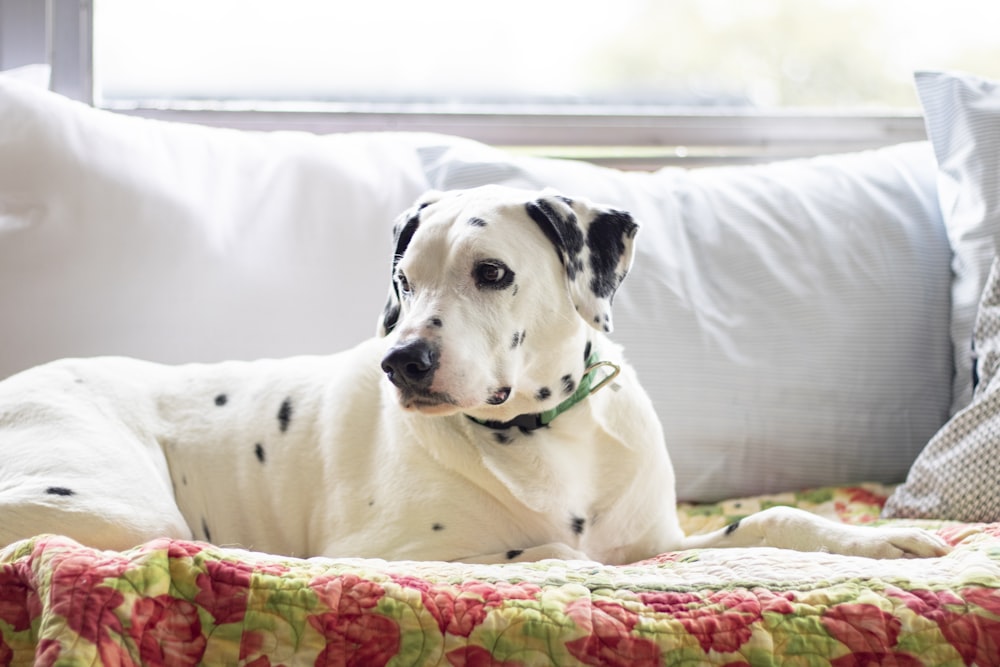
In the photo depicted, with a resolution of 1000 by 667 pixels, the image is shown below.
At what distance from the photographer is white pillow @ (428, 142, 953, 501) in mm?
1988

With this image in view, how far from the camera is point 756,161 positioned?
2.96 metres

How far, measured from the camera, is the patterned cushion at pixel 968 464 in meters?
→ 1.70

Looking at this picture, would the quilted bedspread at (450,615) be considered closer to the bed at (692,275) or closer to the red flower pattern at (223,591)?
the red flower pattern at (223,591)

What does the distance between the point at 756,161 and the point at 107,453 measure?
6.78ft

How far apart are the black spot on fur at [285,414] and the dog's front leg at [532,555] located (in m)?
0.43

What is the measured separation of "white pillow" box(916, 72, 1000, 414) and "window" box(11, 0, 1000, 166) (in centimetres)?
82

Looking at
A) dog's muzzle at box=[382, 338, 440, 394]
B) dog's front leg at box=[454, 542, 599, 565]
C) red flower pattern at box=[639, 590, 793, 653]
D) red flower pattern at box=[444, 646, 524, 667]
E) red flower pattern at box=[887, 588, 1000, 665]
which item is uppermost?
dog's muzzle at box=[382, 338, 440, 394]

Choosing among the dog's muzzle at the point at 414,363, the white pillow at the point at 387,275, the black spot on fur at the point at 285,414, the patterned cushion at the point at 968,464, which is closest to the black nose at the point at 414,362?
the dog's muzzle at the point at 414,363

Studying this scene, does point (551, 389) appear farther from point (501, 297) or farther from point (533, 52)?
point (533, 52)

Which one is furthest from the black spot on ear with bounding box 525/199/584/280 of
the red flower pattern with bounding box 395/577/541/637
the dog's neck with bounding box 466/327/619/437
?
the red flower pattern with bounding box 395/577/541/637

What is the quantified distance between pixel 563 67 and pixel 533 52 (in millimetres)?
97

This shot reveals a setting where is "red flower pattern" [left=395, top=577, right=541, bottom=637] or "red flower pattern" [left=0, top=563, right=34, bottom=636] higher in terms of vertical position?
"red flower pattern" [left=395, top=577, right=541, bottom=637]

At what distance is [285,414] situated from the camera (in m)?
1.72

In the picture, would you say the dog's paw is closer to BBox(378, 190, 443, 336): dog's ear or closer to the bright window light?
BBox(378, 190, 443, 336): dog's ear
